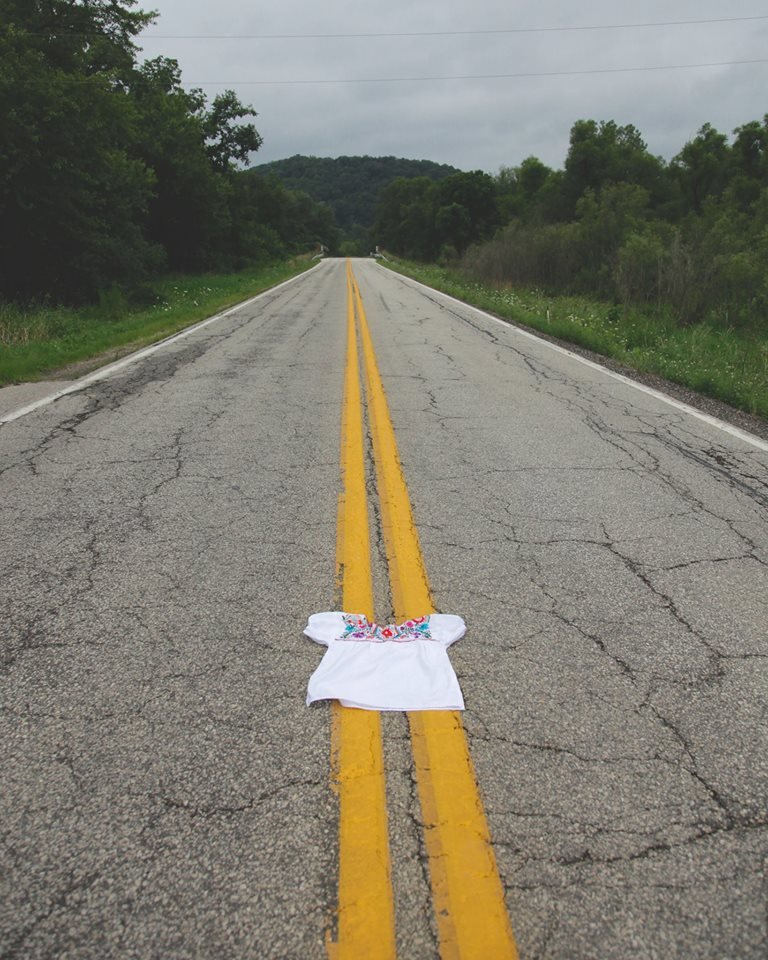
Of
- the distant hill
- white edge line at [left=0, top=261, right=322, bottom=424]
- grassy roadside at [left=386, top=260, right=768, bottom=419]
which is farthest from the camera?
the distant hill

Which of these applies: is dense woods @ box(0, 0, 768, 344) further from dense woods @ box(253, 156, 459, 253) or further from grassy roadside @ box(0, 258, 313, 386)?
dense woods @ box(253, 156, 459, 253)

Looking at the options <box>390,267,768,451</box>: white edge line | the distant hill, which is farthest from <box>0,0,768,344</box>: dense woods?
the distant hill

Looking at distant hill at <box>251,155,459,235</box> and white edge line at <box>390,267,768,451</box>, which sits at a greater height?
distant hill at <box>251,155,459,235</box>

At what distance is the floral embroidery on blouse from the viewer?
2822 millimetres

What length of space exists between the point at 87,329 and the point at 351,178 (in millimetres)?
146281

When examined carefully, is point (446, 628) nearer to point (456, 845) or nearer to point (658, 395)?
point (456, 845)

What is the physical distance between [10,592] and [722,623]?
3.37 meters

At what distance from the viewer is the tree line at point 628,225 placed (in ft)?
45.4

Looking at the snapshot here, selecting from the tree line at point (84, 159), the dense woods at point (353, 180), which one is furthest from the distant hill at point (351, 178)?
the tree line at point (84, 159)

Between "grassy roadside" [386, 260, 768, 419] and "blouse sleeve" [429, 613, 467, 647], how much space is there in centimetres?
559

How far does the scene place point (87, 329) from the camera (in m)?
13.1

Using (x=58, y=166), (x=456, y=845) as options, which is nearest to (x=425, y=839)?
(x=456, y=845)

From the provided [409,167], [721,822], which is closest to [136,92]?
[721,822]

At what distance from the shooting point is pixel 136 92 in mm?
32188
